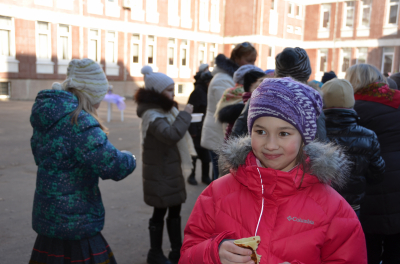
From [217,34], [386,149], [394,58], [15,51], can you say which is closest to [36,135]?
[386,149]


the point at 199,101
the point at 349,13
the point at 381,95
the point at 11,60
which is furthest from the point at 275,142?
the point at 349,13

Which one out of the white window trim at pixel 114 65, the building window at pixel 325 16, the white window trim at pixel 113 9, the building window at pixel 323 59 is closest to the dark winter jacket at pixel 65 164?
the white window trim at pixel 114 65

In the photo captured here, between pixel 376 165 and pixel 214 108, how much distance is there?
2363mm

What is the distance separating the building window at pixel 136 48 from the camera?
23.6 metres

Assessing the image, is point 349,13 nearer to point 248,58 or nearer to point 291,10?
point 291,10

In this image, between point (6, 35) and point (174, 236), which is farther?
point (6, 35)

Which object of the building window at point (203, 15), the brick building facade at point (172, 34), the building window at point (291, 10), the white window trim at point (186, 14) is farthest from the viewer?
the building window at point (291, 10)

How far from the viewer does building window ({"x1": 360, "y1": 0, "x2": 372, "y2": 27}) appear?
27831mm

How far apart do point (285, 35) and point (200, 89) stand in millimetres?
26197

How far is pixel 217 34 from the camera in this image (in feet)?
93.6

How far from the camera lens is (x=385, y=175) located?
2898 millimetres

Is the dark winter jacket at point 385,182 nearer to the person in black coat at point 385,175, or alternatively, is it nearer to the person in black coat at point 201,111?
the person in black coat at point 385,175

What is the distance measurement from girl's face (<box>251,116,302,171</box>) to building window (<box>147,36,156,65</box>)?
23449 mm

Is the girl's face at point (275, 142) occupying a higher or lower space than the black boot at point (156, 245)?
higher
